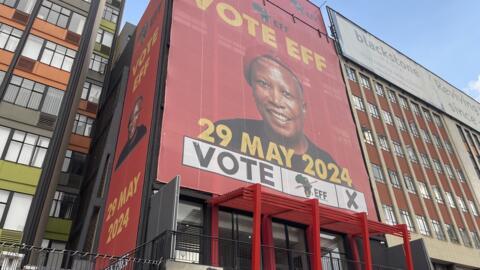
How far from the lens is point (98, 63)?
121 feet

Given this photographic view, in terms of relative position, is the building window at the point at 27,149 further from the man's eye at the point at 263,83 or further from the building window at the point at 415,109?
the building window at the point at 415,109

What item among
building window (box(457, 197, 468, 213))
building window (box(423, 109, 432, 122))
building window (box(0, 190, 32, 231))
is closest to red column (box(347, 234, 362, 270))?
building window (box(0, 190, 32, 231))

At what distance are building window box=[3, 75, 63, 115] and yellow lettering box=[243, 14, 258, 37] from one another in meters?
14.0

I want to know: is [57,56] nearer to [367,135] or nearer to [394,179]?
[367,135]

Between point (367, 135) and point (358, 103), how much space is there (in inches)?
155

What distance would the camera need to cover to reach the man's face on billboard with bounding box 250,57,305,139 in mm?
25266

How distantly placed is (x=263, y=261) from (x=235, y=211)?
287 centimetres

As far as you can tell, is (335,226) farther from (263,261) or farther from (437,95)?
(437,95)

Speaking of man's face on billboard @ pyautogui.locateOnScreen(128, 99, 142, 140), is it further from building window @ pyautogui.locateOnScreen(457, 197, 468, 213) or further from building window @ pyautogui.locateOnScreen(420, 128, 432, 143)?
building window @ pyautogui.locateOnScreen(457, 197, 468, 213)

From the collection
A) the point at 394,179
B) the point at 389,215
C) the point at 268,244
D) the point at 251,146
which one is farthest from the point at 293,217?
the point at 394,179

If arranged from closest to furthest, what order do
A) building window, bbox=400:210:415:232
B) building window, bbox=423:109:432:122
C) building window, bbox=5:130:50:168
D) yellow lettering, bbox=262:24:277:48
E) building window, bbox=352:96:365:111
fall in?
building window, bbox=5:130:50:168 < yellow lettering, bbox=262:24:277:48 < building window, bbox=400:210:415:232 < building window, bbox=352:96:365:111 < building window, bbox=423:109:432:122

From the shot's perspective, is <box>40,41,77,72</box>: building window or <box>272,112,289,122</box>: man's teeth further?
<box>40,41,77,72</box>: building window

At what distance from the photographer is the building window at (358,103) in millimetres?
40734

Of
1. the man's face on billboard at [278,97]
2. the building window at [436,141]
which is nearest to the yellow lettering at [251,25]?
the man's face on billboard at [278,97]
